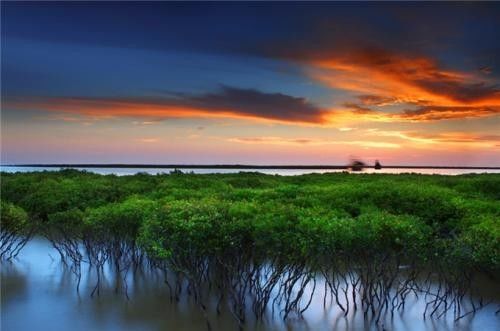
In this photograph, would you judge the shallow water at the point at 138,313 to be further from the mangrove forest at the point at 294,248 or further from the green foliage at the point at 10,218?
the green foliage at the point at 10,218

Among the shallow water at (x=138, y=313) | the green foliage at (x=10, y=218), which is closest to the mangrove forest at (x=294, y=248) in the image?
the green foliage at (x=10, y=218)

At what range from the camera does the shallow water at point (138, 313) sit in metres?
11.0

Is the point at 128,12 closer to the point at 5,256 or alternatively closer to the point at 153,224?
the point at 5,256

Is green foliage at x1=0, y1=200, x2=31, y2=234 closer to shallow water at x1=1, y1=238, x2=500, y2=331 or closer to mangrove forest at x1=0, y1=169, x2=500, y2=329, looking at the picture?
mangrove forest at x1=0, y1=169, x2=500, y2=329

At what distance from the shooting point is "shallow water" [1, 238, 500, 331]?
1098 centimetres

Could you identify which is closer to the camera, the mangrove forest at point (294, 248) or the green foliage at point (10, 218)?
the mangrove forest at point (294, 248)

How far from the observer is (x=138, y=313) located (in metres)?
11.8

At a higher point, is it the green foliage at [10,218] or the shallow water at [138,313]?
the green foliage at [10,218]

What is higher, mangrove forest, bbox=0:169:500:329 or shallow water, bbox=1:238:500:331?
mangrove forest, bbox=0:169:500:329

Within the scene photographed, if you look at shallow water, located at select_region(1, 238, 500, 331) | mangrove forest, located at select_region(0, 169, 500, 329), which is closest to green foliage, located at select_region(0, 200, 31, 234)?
mangrove forest, located at select_region(0, 169, 500, 329)

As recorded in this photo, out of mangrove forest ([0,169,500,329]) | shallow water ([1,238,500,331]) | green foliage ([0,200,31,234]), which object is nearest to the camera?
mangrove forest ([0,169,500,329])

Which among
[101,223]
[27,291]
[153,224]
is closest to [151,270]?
[101,223]

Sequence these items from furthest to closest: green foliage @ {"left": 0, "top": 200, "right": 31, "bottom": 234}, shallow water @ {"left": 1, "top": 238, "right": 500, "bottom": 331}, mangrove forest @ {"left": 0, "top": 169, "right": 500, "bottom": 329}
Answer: green foliage @ {"left": 0, "top": 200, "right": 31, "bottom": 234} → shallow water @ {"left": 1, "top": 238, "right": 500, "bottom": 331} → mangrove forest @ {"left": 0, "top": 169, "right": 500, "bottom": 329}

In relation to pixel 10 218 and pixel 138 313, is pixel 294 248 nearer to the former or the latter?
pixel 138 313
